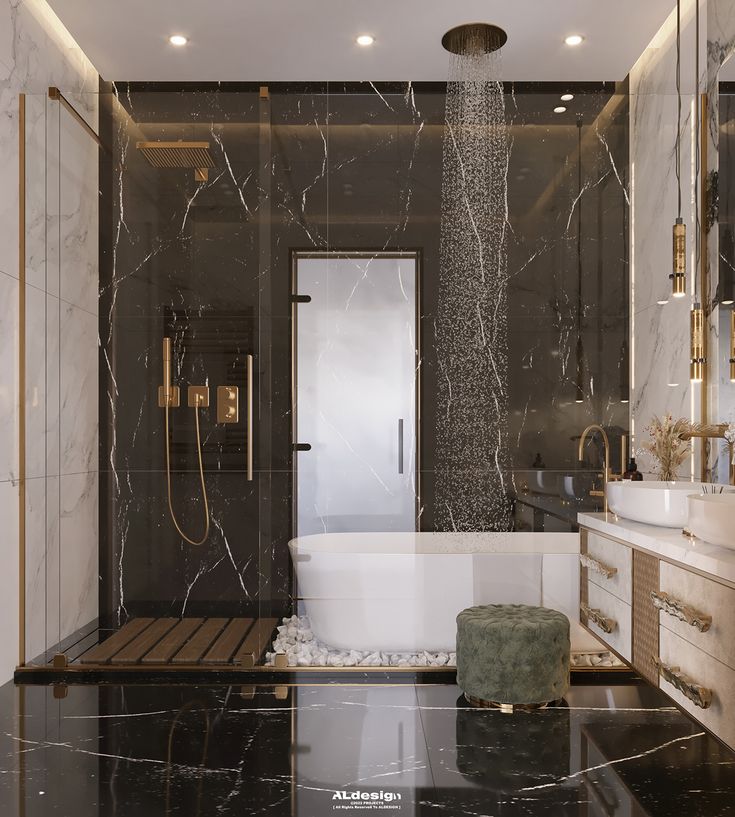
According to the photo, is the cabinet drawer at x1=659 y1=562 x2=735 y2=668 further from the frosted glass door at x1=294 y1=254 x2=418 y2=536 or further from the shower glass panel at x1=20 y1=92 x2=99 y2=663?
the shower glass panel at x1=20 y1=92 x2=99 y2=663

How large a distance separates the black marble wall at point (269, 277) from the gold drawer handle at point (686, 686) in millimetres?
1564

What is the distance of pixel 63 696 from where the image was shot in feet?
10.7

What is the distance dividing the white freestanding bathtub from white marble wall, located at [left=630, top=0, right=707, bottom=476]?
2.50 feet

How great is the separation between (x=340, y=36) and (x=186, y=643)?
3.08 m

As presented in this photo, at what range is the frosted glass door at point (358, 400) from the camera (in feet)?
11.8

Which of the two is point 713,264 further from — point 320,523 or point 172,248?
point 172,248

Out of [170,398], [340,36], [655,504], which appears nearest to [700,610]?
[655,504]

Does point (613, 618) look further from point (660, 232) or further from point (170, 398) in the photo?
point (170, 398)

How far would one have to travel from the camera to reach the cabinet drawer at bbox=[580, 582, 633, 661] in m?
2.57

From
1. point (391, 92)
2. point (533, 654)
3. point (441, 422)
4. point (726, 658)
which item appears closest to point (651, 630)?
point (726, 658)

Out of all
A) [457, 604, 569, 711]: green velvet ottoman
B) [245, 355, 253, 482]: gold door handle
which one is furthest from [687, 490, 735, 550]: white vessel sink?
[245, 355, 253, 482]: gold door handle

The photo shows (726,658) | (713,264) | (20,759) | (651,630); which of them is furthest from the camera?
(713,264)

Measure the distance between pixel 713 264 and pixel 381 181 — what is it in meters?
1.56

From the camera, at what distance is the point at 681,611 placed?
205 cm
